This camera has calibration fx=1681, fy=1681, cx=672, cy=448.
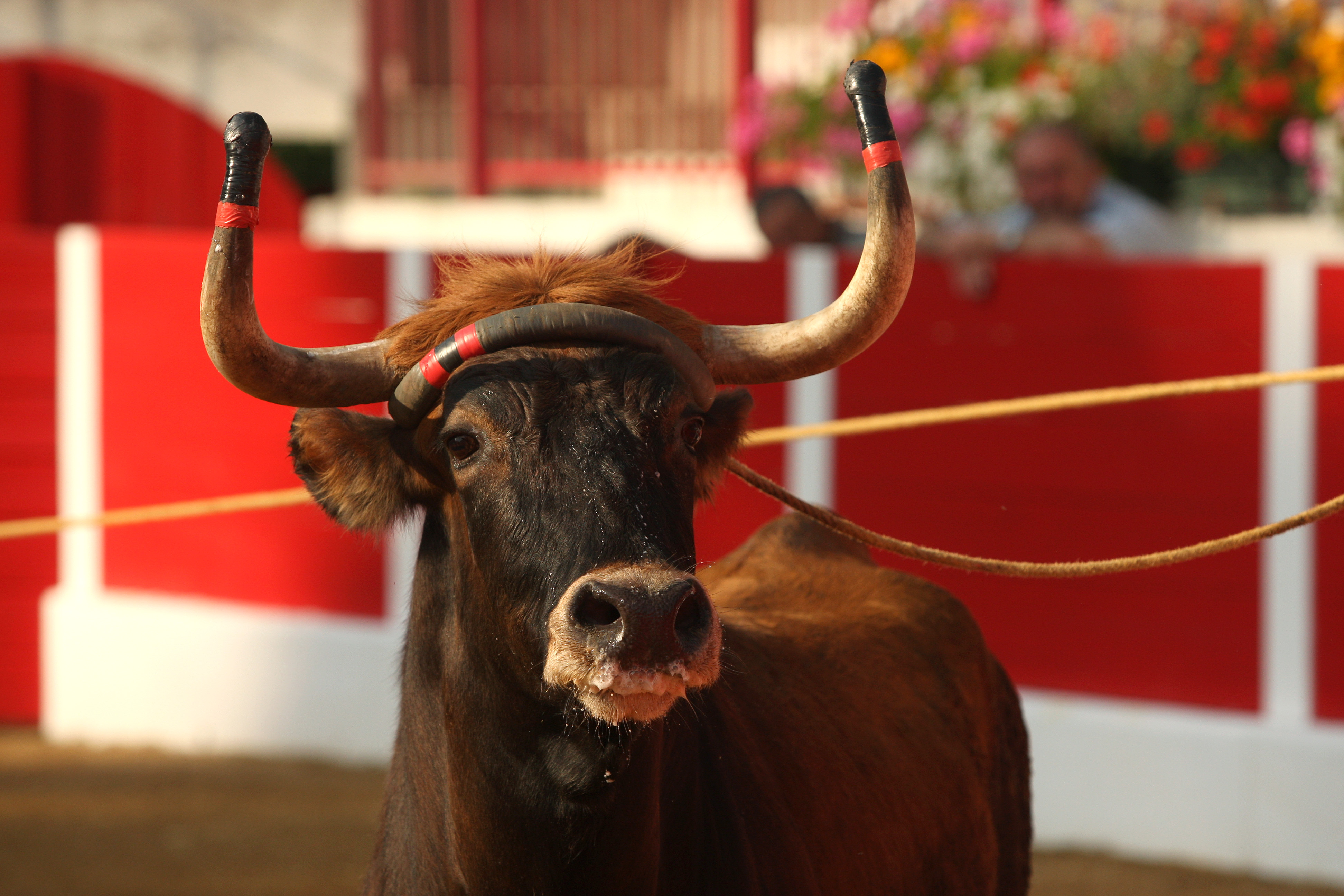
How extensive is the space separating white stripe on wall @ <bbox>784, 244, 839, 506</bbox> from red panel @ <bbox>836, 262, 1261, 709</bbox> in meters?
0.13

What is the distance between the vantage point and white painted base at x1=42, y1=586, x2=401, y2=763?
281 inches

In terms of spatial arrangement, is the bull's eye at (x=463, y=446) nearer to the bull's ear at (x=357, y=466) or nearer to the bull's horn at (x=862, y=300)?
the bull's ear at (x=357, y=466)

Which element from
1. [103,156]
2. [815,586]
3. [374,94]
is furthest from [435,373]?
[374,94]

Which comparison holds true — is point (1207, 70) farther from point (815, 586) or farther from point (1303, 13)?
point (815, 586)

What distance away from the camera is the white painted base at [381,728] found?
5.72 meters

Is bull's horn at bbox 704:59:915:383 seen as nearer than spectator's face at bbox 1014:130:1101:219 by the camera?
Yes

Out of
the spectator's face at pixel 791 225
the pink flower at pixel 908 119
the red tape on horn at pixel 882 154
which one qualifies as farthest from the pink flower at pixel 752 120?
the red tape on horn at pixel 882 154

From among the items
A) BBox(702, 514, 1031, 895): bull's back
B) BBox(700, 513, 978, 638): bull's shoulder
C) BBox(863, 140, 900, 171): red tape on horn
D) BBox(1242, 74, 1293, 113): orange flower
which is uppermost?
BBox(1242, 74, 1293, 113): orange flower

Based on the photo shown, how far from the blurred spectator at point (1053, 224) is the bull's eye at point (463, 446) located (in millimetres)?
4008

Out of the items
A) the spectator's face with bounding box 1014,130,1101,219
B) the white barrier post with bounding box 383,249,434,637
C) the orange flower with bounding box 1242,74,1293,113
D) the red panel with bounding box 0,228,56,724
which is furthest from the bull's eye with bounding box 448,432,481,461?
the orange flower with bounding box 1242,74,1293,113

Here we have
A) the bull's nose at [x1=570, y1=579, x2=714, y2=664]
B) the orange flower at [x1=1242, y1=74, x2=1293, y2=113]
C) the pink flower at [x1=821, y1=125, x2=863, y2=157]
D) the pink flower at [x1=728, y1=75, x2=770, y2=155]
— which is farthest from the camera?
the pink flower at [x1=728, y1=75, x2=770, y2=155]

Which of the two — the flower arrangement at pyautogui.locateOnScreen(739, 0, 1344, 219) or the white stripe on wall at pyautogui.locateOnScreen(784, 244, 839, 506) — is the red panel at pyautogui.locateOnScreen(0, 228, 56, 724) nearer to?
the white stripe on wall at pyautogui.locateOnScreen(784, 244, 839, 506)

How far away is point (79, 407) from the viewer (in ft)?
25.1

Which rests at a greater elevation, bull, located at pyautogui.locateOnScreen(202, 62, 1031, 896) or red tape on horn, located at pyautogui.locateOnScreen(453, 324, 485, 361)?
red tape on horn, located at pyautogui.locateOnScreen(453, 324, 485, 361)
